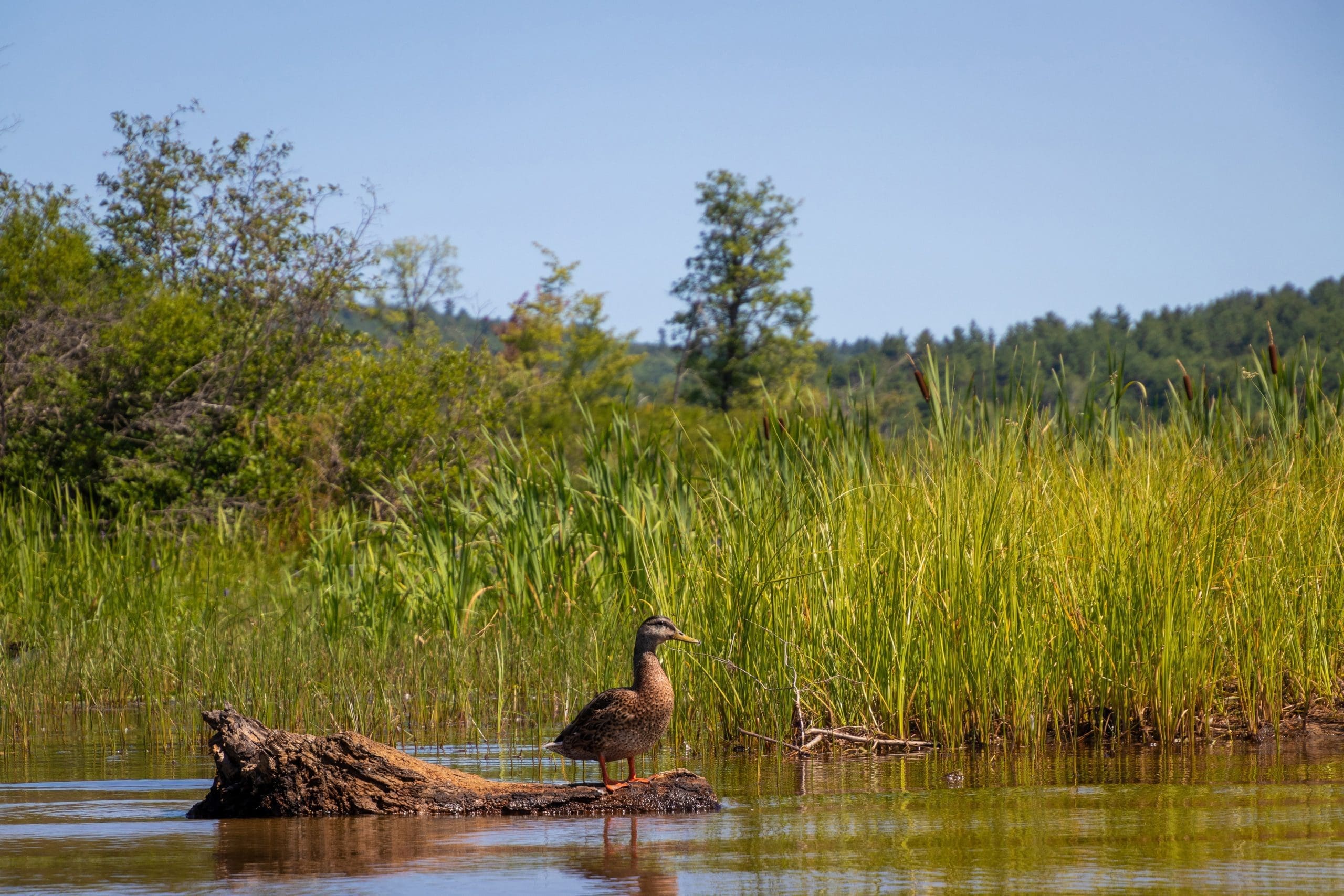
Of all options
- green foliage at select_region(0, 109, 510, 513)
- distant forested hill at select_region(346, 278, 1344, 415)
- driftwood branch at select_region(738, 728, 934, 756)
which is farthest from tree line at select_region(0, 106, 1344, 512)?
distant forested hill at select_region(346, 278, 1344, 415)

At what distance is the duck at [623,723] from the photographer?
5395mm

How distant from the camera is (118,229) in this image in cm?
2572

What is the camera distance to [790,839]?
4605 mm

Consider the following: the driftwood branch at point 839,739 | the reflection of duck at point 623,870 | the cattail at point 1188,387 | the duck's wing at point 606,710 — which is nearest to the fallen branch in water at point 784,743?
the driftwood branch at point 839,739

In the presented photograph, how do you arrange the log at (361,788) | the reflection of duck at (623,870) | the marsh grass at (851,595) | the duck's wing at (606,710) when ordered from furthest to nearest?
1. the marsh grass at (851,595)
2. the duck's wing at (606,710)
3. the log at (361,788)
4. the reflection of duck at (623,870)

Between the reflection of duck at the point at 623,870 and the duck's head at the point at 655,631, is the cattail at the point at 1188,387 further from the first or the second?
the reflection of duck at the point at 623,870

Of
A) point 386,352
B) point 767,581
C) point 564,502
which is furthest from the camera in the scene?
point 386,352

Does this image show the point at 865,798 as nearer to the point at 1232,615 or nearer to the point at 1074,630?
the point at 1074,630

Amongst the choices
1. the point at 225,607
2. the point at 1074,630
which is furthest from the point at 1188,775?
the point at 225,607

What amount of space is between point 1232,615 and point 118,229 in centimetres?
2349

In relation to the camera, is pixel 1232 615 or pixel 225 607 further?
pixel 225 607

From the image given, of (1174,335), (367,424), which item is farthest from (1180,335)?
(367,424)

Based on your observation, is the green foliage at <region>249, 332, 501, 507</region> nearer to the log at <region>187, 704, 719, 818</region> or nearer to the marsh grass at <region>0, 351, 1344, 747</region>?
the marsh grass at <region>0, 351, 1344, 747</region>

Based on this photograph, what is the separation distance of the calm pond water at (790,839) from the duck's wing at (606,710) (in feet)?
1.33
